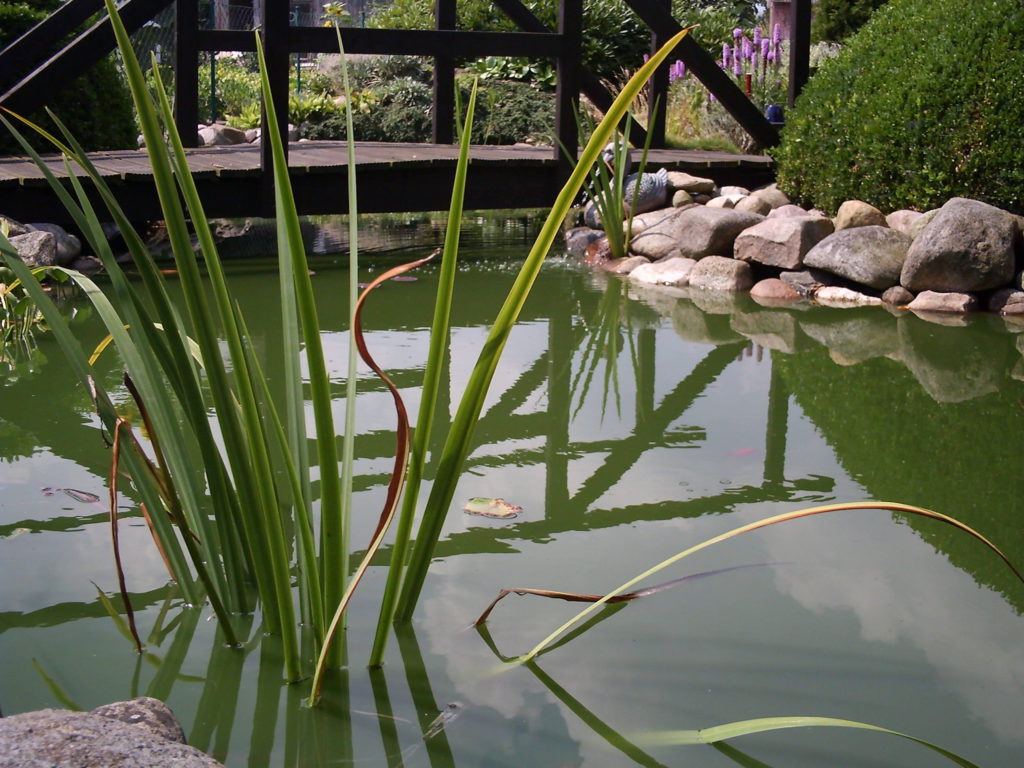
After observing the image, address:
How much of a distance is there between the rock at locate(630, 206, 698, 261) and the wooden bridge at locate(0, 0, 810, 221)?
878 millimetres

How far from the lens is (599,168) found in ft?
22.9

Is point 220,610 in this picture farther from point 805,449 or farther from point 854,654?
point 805,449

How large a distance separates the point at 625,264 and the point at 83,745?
5.87m

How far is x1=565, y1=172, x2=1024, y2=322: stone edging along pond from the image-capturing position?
18.1ft

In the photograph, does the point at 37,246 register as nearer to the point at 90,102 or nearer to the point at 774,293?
the point at 90,102

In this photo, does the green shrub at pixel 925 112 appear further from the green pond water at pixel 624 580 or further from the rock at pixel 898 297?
the green pond water at pixel 624 580

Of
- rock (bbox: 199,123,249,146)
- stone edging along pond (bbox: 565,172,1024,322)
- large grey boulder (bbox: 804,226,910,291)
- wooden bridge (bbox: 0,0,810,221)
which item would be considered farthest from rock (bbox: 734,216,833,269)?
rock (bbox: 199,123,249,146)

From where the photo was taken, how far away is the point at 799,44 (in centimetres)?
841

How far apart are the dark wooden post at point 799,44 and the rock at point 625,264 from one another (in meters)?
2.36

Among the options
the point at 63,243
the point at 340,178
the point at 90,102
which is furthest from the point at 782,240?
the point at 90,102

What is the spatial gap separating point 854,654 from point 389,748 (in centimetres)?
88

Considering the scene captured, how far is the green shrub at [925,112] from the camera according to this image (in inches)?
232

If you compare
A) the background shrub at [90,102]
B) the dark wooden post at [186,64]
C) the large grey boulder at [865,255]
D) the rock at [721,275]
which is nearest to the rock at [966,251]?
the large grey boulder at [865,255]

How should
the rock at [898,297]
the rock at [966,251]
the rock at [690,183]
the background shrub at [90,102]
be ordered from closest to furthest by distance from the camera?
the rock at [966,251], the rock at [898,297], the rock at [690,183], the background shrub at [90,102]
